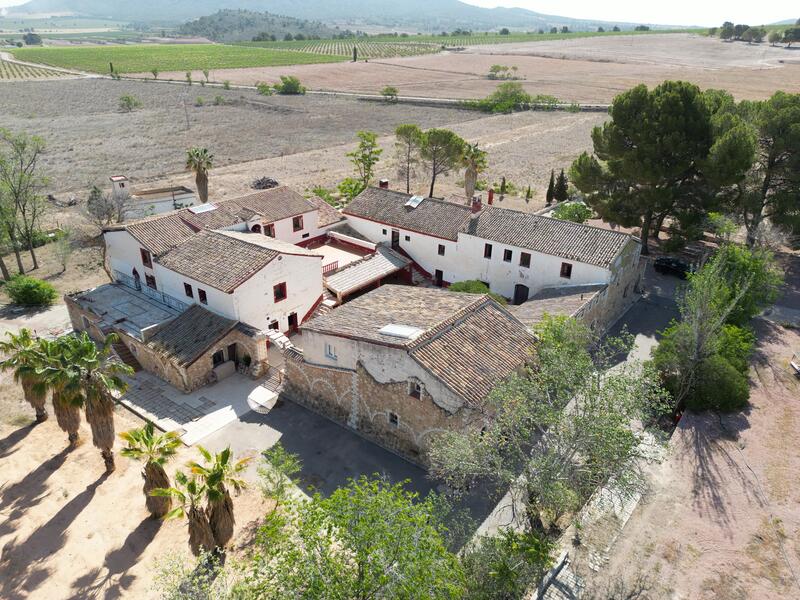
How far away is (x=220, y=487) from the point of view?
67.6 ft

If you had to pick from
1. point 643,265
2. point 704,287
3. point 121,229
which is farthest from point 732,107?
point 121,229

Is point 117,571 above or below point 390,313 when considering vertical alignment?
A: below

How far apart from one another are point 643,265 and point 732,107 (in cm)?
1933

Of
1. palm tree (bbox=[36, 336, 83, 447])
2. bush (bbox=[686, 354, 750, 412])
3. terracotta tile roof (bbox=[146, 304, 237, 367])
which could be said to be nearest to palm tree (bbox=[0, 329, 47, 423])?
palm tree (bbox=[36, 336, 83, 447])

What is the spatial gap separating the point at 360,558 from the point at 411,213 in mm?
34014

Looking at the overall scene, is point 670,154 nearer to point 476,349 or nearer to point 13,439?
point 476,349

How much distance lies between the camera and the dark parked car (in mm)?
46938

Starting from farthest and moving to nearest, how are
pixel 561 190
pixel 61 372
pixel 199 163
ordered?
pixel 561 190
pixel 199 163
pixel 61 372

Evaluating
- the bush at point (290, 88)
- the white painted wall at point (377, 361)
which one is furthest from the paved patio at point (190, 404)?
the bush at point (290, 88)

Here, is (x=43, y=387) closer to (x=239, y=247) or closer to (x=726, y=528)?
(x=239, y=247)

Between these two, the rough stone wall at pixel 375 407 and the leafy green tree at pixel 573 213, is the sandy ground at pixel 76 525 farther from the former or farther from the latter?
the leafy green tree at pixel 573 213

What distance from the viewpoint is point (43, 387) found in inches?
987

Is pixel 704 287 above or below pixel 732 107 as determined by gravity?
below

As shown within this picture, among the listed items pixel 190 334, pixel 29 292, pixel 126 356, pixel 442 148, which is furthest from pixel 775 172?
pixel 29 292
